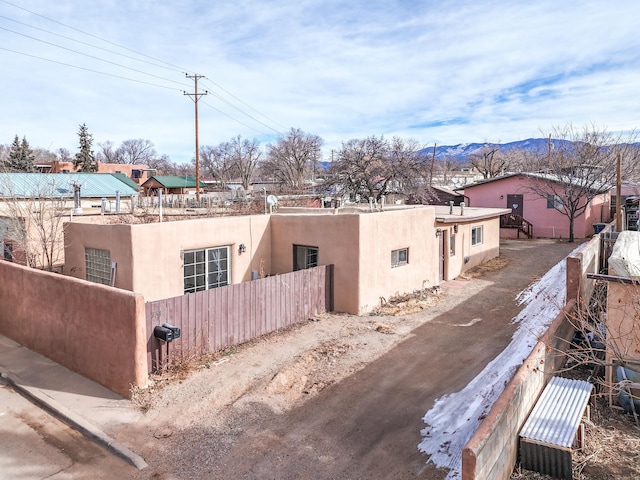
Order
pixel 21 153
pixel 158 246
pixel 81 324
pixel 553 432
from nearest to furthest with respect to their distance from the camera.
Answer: pixel 553 432 < pixel 81 324 < pixel 158 246 < pixel 21 153

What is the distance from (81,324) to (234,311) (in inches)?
124

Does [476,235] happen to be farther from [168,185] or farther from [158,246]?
[168,185]

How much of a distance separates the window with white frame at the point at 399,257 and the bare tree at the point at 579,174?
1759 cm

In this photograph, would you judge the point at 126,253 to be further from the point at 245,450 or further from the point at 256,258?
the point at 245,450

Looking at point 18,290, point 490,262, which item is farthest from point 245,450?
point 490,262

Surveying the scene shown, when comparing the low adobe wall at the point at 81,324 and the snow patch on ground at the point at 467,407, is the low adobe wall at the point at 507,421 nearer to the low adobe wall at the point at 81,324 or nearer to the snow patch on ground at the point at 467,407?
the snow patch on ground at the point at 467,407

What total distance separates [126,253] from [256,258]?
14.3ft

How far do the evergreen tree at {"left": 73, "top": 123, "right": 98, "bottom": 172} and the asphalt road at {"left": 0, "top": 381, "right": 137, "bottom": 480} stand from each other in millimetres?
52259

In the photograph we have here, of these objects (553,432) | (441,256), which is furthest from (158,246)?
(441,256)

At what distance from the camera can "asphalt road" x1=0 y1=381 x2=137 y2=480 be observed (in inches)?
249

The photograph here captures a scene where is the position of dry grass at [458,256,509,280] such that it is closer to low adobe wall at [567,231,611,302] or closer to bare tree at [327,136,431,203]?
low adobe wall at [567,231,611,302]

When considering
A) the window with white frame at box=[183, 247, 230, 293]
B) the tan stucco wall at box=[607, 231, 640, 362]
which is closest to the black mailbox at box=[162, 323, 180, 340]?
the window with white frame at box=[183, 247, 230, 293]

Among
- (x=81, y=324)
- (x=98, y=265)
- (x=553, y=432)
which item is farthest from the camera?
(x=98, y=265)

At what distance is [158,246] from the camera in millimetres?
11773
